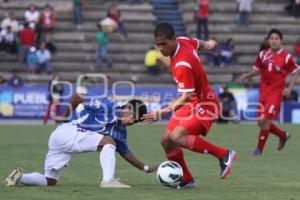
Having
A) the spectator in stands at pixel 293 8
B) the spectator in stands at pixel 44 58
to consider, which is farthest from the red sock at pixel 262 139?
the spectator in stands at pixel 293 8

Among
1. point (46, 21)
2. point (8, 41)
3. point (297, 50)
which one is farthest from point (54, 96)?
point (297, 50)

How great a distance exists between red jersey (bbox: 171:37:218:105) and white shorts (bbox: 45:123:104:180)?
4.40ft

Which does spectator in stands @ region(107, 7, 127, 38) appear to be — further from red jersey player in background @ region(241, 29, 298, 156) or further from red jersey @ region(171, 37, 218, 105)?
red jersey @ region(171, 37, 218, 105)

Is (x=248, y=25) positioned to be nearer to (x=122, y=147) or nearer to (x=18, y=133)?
(x=18, y=133)

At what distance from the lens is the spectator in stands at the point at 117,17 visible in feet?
121

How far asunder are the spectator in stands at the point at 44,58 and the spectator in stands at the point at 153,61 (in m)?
3.84

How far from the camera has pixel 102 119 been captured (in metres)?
11.8

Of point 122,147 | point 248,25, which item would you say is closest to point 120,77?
point 248,25

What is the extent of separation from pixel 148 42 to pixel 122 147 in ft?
85.1

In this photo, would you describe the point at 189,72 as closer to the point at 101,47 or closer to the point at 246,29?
the point at 101,47

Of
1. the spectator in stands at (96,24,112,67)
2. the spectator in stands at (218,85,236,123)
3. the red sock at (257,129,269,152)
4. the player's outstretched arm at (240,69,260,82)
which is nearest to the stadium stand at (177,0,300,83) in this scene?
the spectator in stands at (96,24,112,67)

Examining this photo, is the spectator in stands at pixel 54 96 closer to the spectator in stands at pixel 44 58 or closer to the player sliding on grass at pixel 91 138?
the spectator in stands at pixel 44 58

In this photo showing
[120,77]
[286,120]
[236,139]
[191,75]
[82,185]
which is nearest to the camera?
[191,75]

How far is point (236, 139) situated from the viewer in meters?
21.8
